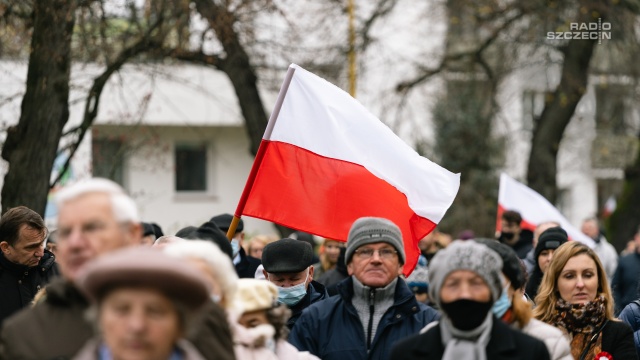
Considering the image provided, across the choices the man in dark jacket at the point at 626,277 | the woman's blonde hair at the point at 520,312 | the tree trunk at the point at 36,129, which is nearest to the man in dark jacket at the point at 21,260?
the tree trunk at the point at 36,129

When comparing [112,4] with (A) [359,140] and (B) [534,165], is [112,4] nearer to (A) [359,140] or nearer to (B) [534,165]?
(A) [359,140]

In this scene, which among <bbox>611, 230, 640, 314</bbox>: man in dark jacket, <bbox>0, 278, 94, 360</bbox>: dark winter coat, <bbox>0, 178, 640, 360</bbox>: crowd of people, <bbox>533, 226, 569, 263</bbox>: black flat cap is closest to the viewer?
<bbox>0, 178, 640, 360</bbox>: crowd of people

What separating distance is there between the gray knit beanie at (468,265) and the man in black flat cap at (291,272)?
9.28 feet

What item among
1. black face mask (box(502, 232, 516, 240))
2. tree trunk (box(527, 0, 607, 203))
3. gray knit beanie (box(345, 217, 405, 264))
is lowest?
black face mask (box(502, 232, 516, 240))

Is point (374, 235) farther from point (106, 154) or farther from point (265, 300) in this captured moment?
point (106, 154)

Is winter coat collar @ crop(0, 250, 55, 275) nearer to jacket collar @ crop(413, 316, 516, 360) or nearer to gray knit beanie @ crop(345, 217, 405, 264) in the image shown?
gray knit beanie @ crop(345, 217, 405, 264)

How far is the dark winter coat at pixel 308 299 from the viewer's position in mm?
8164

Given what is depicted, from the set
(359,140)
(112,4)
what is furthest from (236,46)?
(359,140)

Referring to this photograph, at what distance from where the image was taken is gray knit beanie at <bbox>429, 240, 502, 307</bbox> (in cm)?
530

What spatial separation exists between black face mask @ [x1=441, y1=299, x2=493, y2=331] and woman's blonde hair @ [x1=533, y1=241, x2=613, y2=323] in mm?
2617

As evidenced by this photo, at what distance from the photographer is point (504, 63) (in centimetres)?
2189

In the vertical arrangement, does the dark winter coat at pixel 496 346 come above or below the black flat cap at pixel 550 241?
below

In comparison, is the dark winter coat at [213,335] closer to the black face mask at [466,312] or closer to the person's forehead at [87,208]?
the person's forehead at [87,208]

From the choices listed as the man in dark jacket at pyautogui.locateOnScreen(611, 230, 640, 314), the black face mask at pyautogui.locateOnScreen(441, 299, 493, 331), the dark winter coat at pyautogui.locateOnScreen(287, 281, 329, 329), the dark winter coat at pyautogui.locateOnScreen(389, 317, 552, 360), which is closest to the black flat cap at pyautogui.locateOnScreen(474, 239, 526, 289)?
the dark winter coat at pyautogui.locateOnScreen(389, 317, 552, 360)
